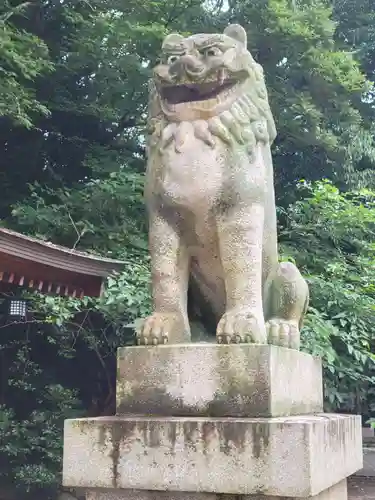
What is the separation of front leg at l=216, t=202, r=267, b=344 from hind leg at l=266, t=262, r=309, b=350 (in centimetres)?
24

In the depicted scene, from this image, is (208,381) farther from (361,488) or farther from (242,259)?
(361,488)

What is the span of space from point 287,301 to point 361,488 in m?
8.34

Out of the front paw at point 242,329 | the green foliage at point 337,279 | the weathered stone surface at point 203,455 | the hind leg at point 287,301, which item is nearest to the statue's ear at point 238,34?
the hind leg at point 287,301

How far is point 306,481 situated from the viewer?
2049mm

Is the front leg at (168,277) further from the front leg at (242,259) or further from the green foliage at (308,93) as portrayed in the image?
the green foliage at (308,93)

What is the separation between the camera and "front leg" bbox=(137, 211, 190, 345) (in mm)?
2578

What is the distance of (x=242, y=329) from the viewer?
7.73 ft

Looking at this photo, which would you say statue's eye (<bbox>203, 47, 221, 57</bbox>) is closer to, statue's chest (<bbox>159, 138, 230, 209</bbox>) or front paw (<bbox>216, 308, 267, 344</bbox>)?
statue's chest (<bbox>159, 138, 230, 209</bbox>)

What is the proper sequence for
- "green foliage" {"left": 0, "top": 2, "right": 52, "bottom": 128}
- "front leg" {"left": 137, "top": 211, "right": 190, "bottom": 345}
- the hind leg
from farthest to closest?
1. "green foliage" {"left": 0, "top": 2, "right": 52, "bottom": 128}
2. the hind leg
3. "front leg" {"left": 137, "top": 211, "right": 190, "bottom": 345}

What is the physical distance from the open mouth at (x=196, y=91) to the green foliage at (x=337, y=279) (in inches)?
131

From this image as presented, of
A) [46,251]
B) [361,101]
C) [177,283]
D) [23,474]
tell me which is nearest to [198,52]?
[177,283]

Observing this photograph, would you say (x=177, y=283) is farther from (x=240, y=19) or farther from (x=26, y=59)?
(x=240, y=19)

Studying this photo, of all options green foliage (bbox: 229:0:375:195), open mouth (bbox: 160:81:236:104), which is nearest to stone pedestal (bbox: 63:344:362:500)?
open mouth (bbox: 160:81:236:104)

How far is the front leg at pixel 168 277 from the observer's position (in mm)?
2578
